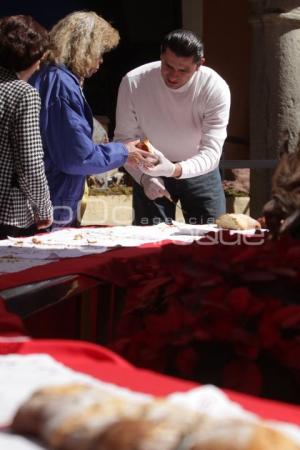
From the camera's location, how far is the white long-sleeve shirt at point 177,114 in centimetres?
384

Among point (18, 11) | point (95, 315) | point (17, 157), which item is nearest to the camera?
point (95, 315)

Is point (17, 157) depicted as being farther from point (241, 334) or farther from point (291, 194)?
point (241, 334)

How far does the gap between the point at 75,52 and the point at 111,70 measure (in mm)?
5169

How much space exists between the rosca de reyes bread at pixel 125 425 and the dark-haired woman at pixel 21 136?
218 cm

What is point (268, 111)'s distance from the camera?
5.86 m

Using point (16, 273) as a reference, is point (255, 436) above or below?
above

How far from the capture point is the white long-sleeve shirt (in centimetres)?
384

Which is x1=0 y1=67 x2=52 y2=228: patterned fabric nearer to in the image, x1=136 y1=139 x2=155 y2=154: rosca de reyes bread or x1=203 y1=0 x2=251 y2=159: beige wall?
→ x1=136 y1=139 x2=155 y2=154: rosca de reyes bread

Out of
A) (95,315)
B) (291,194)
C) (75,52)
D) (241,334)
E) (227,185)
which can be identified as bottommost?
(227,185)

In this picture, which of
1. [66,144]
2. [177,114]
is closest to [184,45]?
[177,114]

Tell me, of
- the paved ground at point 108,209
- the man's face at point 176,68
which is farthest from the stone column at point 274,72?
the man's face at point 176,68

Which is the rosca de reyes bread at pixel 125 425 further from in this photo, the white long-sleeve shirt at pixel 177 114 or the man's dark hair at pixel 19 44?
the white long-sleeve shirt at pixel 177 114

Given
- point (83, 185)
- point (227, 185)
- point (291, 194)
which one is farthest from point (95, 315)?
point (227, 185)

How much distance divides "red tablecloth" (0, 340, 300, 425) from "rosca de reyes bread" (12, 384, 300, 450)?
3.7 inches
